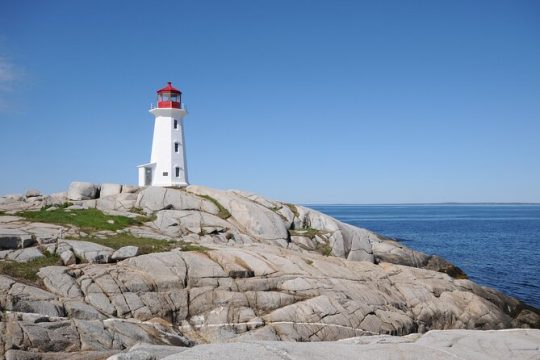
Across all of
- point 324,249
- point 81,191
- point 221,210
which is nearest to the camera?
point 324,249

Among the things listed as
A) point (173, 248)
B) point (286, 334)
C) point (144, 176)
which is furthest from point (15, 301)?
point (144, 176)

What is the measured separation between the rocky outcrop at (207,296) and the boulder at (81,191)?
587cm

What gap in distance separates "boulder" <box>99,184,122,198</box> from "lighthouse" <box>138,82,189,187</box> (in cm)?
522

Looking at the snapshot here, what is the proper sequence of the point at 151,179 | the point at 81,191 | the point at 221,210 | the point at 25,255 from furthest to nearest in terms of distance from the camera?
1. the point at 151,179
2. the point at 81,191
3. the point at 221,210
4. the point at 25,255

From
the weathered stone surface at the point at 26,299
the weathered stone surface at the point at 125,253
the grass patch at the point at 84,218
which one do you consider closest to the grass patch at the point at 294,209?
the grass patch at the point at 84,218

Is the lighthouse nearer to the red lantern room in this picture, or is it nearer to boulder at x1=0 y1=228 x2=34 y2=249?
the red lantern room

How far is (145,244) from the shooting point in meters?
26.5

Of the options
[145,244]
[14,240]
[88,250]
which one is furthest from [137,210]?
[88,250]

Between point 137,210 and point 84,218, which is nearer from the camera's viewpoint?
point 84,218

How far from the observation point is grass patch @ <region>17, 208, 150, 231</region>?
1202 inches

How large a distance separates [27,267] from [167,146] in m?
26.6

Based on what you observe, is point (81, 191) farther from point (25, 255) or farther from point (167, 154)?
point (25, 255)

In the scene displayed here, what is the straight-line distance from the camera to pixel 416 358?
11.0 metres

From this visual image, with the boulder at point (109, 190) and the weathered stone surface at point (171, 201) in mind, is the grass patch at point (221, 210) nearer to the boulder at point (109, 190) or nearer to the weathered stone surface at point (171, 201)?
the weathered stone surface at point (171, 201)
